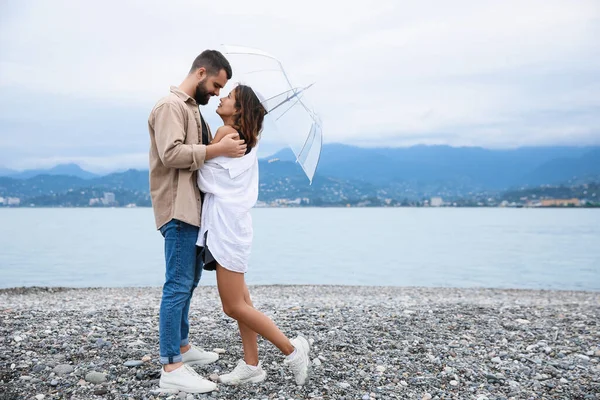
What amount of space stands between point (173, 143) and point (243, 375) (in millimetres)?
2405

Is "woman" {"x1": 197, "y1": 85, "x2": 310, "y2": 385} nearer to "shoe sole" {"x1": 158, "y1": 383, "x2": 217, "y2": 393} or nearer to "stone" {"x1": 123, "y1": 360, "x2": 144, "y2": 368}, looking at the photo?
"shoe sole" {"x1": 158, "y1": 383, "x2": 217, "y2": 393}

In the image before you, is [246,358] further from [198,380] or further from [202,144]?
[202,144]

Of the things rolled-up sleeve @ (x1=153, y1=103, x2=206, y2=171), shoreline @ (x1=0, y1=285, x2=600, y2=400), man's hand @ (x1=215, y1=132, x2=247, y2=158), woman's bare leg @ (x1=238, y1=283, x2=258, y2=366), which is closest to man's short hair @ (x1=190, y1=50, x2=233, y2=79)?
rolled-up sleeve @ (x1=153, y1=103, x2=206, y2=171)

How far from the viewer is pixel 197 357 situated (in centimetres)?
606

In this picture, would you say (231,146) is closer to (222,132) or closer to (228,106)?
(222,132)

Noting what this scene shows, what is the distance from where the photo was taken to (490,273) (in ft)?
125

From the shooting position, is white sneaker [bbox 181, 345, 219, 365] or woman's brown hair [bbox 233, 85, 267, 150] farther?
white sneaker [bbox 181, 345, 219, 365]

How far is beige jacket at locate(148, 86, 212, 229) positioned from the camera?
470 cm

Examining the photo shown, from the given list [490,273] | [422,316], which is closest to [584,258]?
[490,273]

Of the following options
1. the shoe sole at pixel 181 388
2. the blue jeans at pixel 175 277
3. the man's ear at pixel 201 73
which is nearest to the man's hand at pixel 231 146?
the man's ear at pixel 201 73

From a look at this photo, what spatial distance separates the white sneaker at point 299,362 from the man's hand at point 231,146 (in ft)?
6.31

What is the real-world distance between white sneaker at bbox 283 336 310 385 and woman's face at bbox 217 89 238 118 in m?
2.26

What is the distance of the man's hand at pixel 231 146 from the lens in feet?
15.8

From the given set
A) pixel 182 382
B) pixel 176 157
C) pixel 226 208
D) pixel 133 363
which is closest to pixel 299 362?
pixel 182 382
